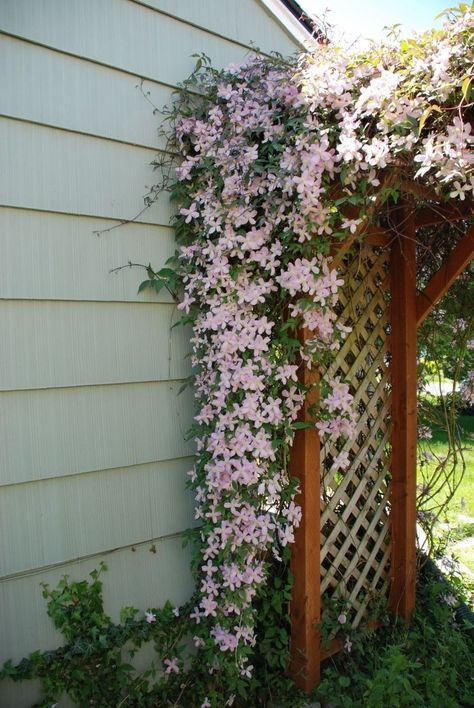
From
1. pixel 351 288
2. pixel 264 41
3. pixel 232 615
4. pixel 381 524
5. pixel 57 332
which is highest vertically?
pixel 264 41

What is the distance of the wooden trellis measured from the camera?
8.20 ft

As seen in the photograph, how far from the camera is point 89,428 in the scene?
2070 mm

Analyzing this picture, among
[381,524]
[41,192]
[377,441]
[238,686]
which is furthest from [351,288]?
[238,686]

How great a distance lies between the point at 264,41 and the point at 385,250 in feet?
3.78

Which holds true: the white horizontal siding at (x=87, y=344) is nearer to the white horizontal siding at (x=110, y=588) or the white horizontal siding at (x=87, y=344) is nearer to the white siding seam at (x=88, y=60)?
the white horizontal siding at (x=110, y=588)

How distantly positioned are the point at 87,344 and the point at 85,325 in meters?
0.07

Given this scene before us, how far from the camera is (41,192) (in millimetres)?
1965

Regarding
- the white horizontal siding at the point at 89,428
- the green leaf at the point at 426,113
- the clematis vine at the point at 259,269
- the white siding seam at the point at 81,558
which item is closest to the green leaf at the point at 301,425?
the clematis vine at the point at 259,269

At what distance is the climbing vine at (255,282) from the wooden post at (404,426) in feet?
1.68

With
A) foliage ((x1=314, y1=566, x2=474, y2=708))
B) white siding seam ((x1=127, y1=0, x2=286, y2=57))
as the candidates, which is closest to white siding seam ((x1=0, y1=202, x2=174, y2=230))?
white siding seam ((x1=127, y1=0, x2=286, y2=57))

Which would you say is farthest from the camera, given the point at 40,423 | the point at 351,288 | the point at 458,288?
the point at 458,288

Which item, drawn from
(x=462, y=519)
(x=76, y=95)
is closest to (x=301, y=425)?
(x=76, y=95)

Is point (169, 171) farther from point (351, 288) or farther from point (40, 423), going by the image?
point (40, 423)

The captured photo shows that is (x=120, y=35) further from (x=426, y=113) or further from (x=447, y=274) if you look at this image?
(x=447, y=274)
